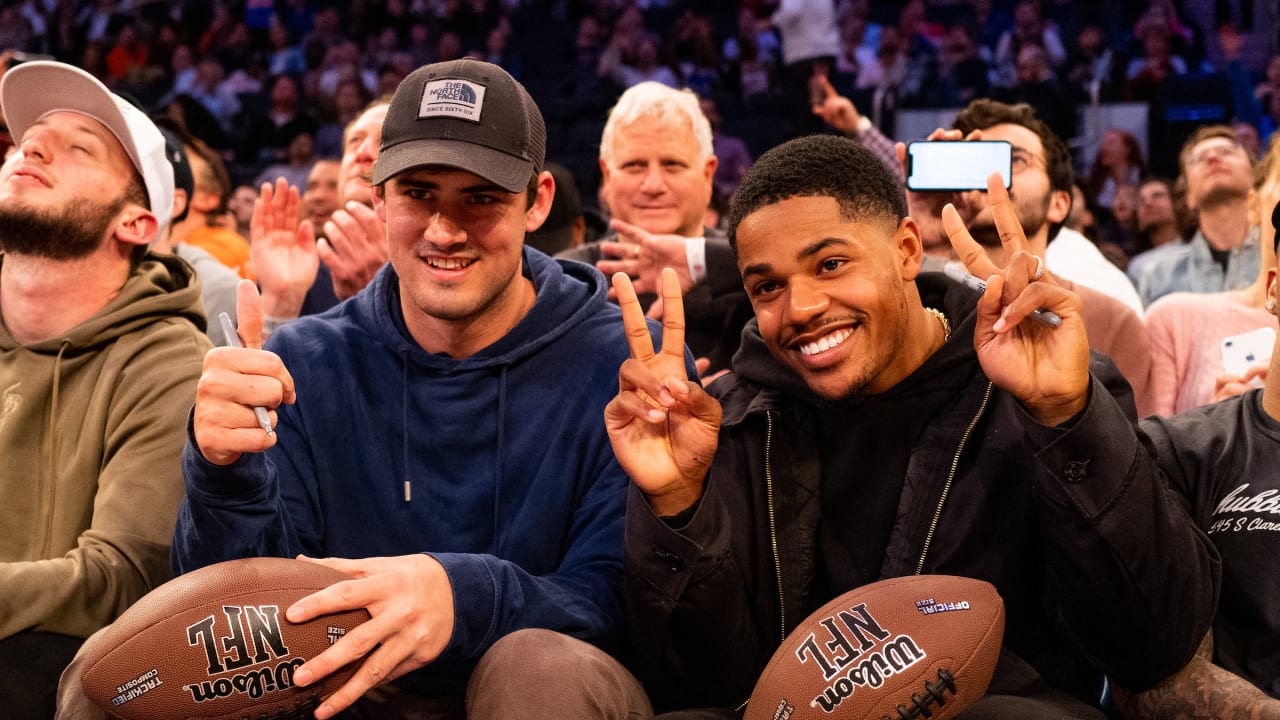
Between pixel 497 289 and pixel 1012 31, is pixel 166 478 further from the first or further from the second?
pixel 1012 31

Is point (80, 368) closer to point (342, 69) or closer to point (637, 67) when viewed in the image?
point (637, 67)

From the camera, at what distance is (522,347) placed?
2510 millimetres

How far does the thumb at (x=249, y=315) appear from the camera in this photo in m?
2.10

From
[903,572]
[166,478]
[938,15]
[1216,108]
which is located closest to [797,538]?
[903,572]

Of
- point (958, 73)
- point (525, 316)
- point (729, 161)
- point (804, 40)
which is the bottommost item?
point (729, 161)

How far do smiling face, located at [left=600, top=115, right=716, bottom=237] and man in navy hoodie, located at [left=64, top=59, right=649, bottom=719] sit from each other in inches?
49.4

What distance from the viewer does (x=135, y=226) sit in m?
2.97

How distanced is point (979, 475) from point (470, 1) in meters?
10.9

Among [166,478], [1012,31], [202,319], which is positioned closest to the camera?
[166,478]

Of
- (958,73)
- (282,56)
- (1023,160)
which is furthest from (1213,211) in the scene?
(282,56)

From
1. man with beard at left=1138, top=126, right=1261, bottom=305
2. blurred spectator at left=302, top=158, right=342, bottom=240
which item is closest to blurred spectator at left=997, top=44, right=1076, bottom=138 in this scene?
man with beard at left=1138, top=126, right=1261, bottom=305

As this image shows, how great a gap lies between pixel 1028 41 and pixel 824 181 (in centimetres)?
826

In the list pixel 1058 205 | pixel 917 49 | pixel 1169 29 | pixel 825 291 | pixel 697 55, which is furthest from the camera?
pixel 697 55

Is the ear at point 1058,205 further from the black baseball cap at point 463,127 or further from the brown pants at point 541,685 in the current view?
the brown pants at point 541,685
